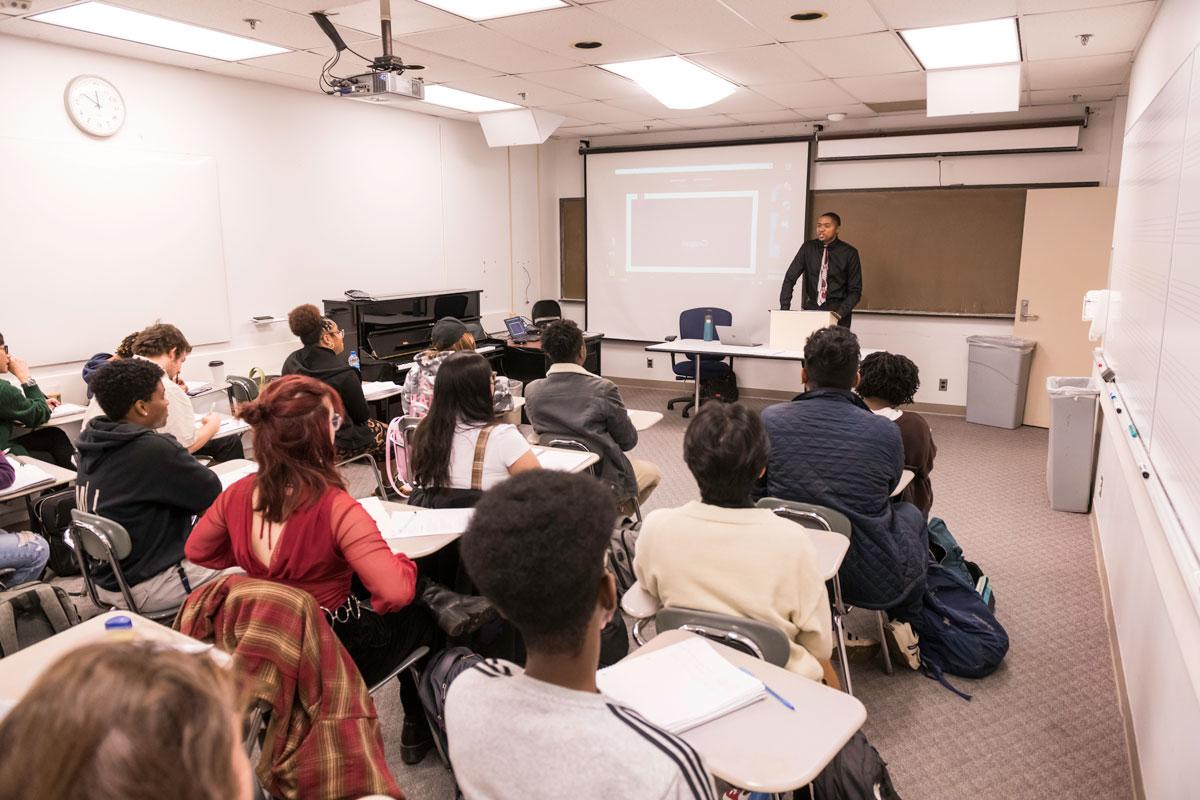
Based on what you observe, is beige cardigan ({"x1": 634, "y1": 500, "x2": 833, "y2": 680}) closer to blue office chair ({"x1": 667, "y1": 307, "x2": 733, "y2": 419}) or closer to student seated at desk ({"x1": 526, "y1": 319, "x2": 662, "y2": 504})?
student seated at desk ({"x1": 526, "y1": 319, "x2": 662, "y2": 504})

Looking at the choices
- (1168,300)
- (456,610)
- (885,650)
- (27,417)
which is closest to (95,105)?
(27,417)

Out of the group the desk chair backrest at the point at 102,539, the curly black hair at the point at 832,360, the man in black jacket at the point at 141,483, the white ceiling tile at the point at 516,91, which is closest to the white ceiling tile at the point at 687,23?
the white ceiling tile at the point at 516,91

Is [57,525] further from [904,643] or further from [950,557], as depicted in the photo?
[950,557]

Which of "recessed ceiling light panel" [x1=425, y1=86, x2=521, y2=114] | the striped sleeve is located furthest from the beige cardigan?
"recessed ceiling light panel" [x1=425, y1=86, x2=521, y2=114]

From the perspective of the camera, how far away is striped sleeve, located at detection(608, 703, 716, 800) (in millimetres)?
1005

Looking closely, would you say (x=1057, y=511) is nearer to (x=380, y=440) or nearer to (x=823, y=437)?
(x=823, y=437)

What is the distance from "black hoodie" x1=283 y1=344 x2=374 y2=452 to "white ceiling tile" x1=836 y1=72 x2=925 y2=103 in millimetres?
3921

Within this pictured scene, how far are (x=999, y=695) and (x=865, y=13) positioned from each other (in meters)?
3.14

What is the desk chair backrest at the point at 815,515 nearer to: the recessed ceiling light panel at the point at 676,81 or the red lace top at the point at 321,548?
the red lace top at the point at 321,548

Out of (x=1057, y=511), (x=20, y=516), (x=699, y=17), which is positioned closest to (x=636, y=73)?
(x=699, y=17)

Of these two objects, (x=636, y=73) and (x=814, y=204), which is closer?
(x=636, y=73)

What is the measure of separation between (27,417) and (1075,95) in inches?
289

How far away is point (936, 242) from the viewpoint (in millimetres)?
6953

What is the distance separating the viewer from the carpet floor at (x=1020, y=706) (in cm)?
238
